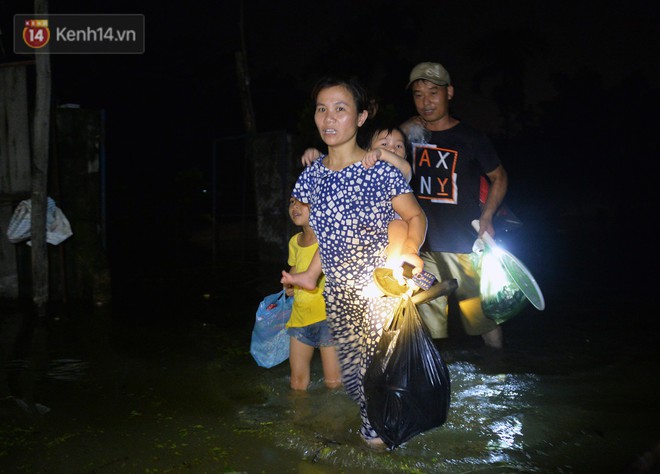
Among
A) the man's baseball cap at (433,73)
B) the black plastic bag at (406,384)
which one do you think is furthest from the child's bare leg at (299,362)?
the man's baseball cap at (433,73)

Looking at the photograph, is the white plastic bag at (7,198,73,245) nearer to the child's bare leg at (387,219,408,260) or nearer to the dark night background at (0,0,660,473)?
the dark night background at (0,0,660,473)

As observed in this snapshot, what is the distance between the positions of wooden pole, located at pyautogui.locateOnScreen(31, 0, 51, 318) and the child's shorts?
11.5 ft

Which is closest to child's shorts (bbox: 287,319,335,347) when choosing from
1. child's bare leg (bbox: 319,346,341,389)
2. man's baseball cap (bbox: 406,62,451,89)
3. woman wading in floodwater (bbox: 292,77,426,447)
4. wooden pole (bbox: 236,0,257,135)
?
child's bare leg (bbox: 319,346,341,389)

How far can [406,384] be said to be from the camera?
2.71 m

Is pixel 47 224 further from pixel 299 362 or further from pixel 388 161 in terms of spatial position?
pixel 388 161

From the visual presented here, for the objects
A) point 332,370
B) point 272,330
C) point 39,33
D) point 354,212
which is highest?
point 39,33

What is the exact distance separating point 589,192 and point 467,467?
34622 mm

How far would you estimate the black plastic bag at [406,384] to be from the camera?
272 cm

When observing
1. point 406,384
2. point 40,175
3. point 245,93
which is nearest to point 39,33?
point 40,175

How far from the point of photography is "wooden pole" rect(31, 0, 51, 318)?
5.96 metres

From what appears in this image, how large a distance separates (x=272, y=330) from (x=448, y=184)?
1716mm

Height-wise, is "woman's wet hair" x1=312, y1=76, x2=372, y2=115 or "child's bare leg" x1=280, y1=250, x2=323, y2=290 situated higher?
"woman's wet hair" x1=312, y1=76, x2=372, y2=115

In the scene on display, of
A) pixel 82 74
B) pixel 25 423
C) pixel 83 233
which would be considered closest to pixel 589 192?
pixel 82 74

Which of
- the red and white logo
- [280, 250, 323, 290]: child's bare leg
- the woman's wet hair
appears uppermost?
the red and white logo
